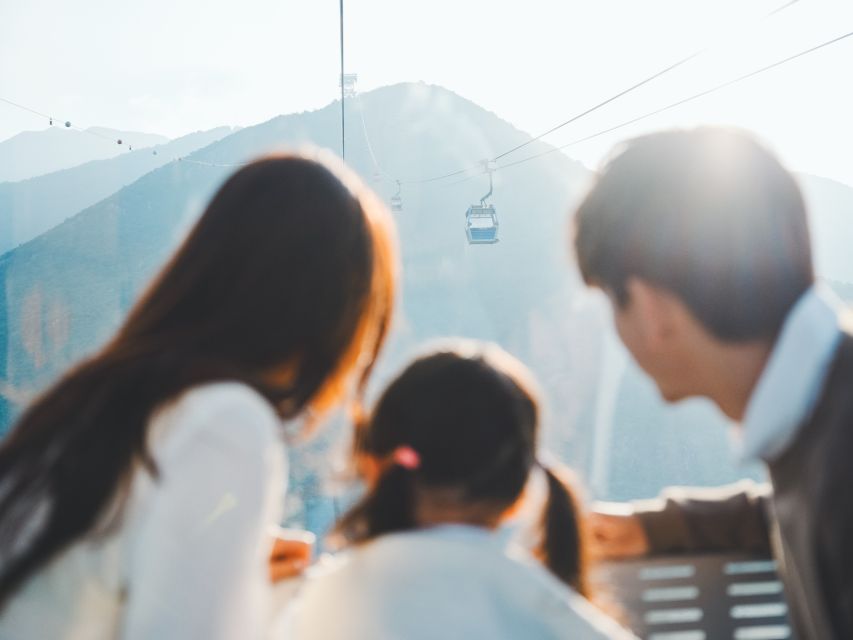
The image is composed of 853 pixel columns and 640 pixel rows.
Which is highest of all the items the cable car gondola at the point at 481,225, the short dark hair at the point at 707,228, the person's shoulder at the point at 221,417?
the short dark hair at the point at 707,228

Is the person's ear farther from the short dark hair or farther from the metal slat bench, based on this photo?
the metal slat bench

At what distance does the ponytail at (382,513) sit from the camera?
1051mm

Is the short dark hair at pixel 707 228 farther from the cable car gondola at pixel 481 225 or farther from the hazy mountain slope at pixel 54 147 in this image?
the hazy mountain slope at pixel 54 147

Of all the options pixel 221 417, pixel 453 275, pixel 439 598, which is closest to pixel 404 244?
pixel 453 275

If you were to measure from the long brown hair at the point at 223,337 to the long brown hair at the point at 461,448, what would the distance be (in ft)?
0.40

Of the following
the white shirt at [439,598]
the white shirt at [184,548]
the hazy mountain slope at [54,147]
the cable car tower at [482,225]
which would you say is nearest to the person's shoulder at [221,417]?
the white shirt at [184,548]

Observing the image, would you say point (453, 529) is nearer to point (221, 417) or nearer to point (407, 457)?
point (407, 457)

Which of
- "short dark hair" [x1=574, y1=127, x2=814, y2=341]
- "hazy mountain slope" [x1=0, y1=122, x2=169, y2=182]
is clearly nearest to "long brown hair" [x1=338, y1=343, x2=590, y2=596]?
"short dark hair" [x1=574, y1=127, x2=814, y2=341]

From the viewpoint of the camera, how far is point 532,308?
33.0m

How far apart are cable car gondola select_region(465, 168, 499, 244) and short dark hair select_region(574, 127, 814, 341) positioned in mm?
10668

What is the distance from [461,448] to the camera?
3.49 ft

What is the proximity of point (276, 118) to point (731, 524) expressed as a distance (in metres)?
53.3

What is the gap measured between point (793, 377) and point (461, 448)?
1.41 feet

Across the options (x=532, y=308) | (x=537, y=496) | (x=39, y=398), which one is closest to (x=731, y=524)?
(x=537, y=496)
